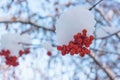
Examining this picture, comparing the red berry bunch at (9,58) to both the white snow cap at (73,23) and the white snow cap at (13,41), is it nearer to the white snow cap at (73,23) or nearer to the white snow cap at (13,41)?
the white snow cap at (13,41)

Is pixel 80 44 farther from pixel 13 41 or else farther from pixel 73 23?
pixel 13 41

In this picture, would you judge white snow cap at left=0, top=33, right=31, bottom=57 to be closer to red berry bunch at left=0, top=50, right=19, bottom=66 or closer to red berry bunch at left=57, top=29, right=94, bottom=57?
red berry bunch at left=0, top=50, right=19, bottom=66

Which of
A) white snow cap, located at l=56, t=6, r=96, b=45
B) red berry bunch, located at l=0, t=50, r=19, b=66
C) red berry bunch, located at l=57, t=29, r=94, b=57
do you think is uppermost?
white snow cap, located at l=56, t=6, r=96, b=45

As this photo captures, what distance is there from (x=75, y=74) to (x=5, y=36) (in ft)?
13.4

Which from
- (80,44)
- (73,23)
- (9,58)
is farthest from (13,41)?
(80,44)

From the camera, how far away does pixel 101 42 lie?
620cm

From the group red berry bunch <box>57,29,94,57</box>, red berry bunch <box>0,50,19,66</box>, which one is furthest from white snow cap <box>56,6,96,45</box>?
red berry bunch <box>0,50,19,66</box>

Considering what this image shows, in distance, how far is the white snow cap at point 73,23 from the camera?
7.75 ft

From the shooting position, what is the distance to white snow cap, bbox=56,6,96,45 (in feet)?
7.75

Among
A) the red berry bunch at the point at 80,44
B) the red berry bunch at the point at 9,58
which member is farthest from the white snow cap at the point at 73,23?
the red berry bunch at the point at 9,58

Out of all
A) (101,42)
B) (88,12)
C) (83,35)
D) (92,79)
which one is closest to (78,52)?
(83,35)

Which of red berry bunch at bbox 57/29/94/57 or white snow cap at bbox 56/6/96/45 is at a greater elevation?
white snow cap at bbox 56/6/96/45

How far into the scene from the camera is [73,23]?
2.40 meters

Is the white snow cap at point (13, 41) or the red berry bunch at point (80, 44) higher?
the red berry bunch at point (80, 44)
